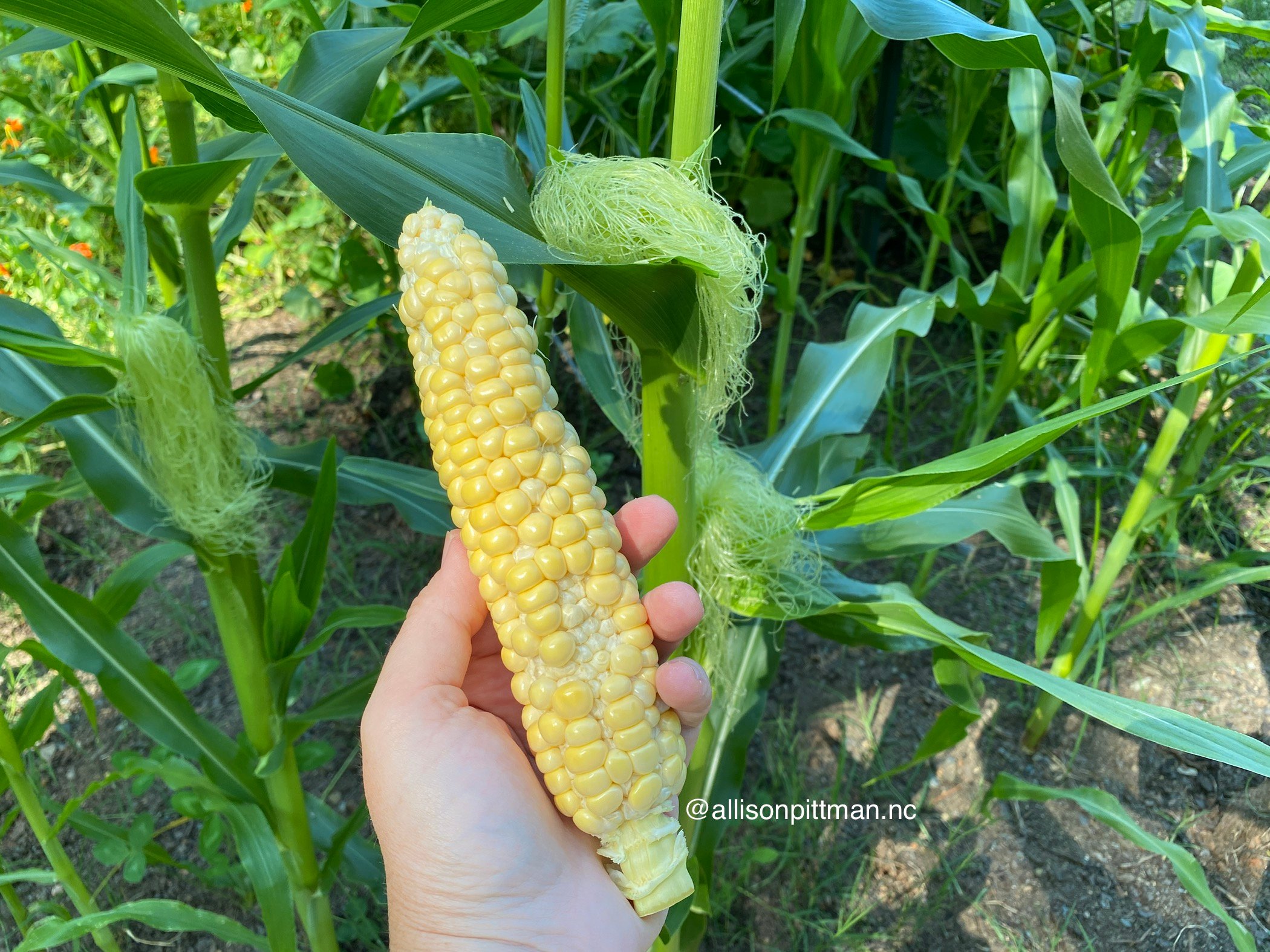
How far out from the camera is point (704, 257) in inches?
33.9

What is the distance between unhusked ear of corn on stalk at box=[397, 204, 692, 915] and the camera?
78 cm

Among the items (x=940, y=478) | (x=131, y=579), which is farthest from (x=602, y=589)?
(x=131, y=579)

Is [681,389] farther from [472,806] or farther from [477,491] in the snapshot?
[472,806]

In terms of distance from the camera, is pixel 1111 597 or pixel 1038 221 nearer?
pixel 1038 221

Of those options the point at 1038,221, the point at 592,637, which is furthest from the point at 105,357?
the point at 1038,221

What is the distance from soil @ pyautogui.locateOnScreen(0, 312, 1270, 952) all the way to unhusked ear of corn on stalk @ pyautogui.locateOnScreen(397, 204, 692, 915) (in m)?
0.97

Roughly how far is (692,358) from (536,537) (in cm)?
29

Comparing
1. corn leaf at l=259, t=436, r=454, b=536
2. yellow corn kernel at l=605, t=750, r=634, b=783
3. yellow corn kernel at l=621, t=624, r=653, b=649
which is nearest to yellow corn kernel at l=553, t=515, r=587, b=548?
yellow corn kernel at l=621, t=624, r=653, b=649

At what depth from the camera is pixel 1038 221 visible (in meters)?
1.71

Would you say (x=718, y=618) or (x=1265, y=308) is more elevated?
(x=1265, y=308)

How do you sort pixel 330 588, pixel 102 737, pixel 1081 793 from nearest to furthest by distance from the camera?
pixel 1081 793
pixel 102 737
pixel 330 588

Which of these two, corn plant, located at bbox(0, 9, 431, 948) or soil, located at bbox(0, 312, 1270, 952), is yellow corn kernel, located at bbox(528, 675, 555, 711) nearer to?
corn plant, located at bbox(0, 9, 431, 948)

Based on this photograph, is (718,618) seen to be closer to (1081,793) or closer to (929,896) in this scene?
(1081,793)

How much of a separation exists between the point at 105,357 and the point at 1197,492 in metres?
1.96
